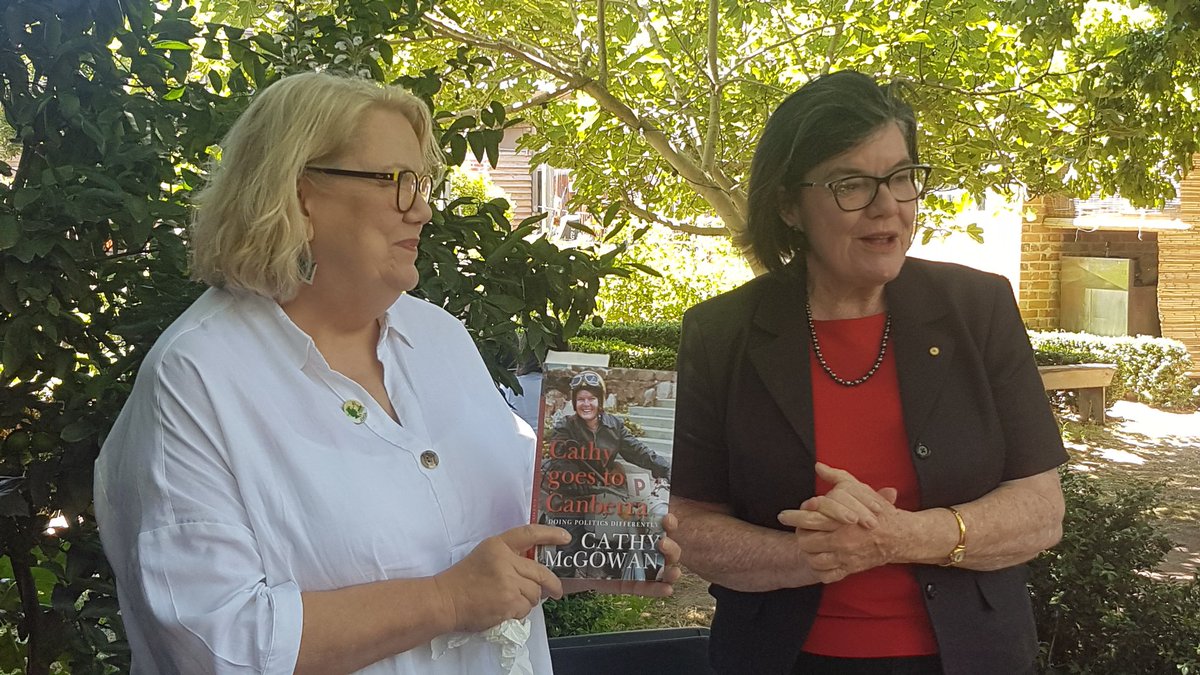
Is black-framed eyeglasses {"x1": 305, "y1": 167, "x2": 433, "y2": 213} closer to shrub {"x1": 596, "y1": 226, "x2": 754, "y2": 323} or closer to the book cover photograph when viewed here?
the book cover photograph

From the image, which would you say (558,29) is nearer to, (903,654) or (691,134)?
(691,134)

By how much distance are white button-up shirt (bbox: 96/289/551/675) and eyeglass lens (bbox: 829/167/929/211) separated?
83cm

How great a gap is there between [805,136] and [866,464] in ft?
2.09

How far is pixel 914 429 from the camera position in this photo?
1987mm

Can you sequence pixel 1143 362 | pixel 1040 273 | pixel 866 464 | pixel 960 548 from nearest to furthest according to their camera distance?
pixel 960 548 < pixel 866 464 < pixel 1143 362 < pixel 1040 273

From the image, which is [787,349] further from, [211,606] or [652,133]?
[652,133]

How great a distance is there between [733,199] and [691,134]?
1.01 meters

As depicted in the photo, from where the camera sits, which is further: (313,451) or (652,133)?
(652,133)

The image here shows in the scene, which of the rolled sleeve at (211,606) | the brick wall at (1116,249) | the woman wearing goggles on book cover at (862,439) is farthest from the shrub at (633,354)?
the rolled sleeve at (211,606)

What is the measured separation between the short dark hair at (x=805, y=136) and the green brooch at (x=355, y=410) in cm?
94

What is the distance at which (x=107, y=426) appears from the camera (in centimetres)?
248

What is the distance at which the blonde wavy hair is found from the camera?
171 cm

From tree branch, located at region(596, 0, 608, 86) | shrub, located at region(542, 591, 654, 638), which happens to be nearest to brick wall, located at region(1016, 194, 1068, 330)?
tree branch, located at region(596, 0, 608, 86)

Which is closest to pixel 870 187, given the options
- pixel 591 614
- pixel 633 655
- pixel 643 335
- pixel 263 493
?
pixel 263 493
